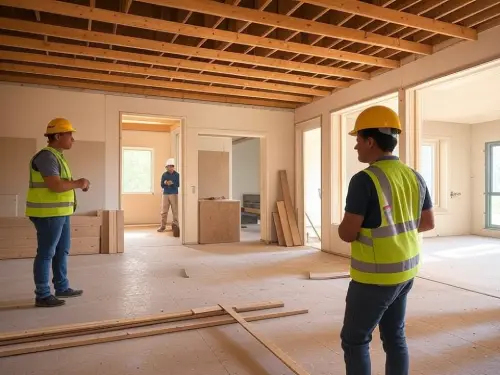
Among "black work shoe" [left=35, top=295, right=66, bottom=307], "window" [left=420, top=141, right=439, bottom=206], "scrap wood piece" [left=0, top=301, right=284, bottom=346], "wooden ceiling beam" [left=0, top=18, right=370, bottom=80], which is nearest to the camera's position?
"scrap wood piece" [left=0, top=301, right=284, bottom=346]

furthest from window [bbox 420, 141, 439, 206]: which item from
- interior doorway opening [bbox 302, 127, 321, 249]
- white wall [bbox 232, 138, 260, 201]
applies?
white wall [bbox 232, 138, 260, 201]

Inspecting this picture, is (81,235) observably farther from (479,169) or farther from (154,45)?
(479,169)

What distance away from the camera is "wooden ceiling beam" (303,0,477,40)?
134 inches

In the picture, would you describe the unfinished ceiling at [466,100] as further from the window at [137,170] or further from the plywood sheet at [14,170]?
the window at [137,170]

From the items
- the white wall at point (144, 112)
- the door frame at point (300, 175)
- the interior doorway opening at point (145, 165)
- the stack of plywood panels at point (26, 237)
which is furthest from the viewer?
the interior doorway opening at point (145, 165)

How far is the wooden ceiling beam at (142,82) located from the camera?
5.20 meters

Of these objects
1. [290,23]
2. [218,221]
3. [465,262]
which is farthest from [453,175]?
[290,23]

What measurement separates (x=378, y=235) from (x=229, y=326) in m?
1.79

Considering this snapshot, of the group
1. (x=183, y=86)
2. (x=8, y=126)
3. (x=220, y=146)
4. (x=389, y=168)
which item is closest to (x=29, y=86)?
(x=8, y=126)

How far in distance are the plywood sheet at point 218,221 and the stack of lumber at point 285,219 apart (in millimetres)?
792

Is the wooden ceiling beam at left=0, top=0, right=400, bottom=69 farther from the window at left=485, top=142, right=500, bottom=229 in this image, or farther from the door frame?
the window at left=485, top=142, right=500, bottom=229

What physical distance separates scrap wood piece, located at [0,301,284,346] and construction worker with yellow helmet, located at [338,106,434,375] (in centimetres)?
174

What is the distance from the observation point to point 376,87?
5.43 m

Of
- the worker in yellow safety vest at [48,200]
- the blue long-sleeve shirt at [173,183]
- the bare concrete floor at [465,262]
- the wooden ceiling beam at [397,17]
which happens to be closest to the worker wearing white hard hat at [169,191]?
the blue long-sleeve shirt at [173,183]
